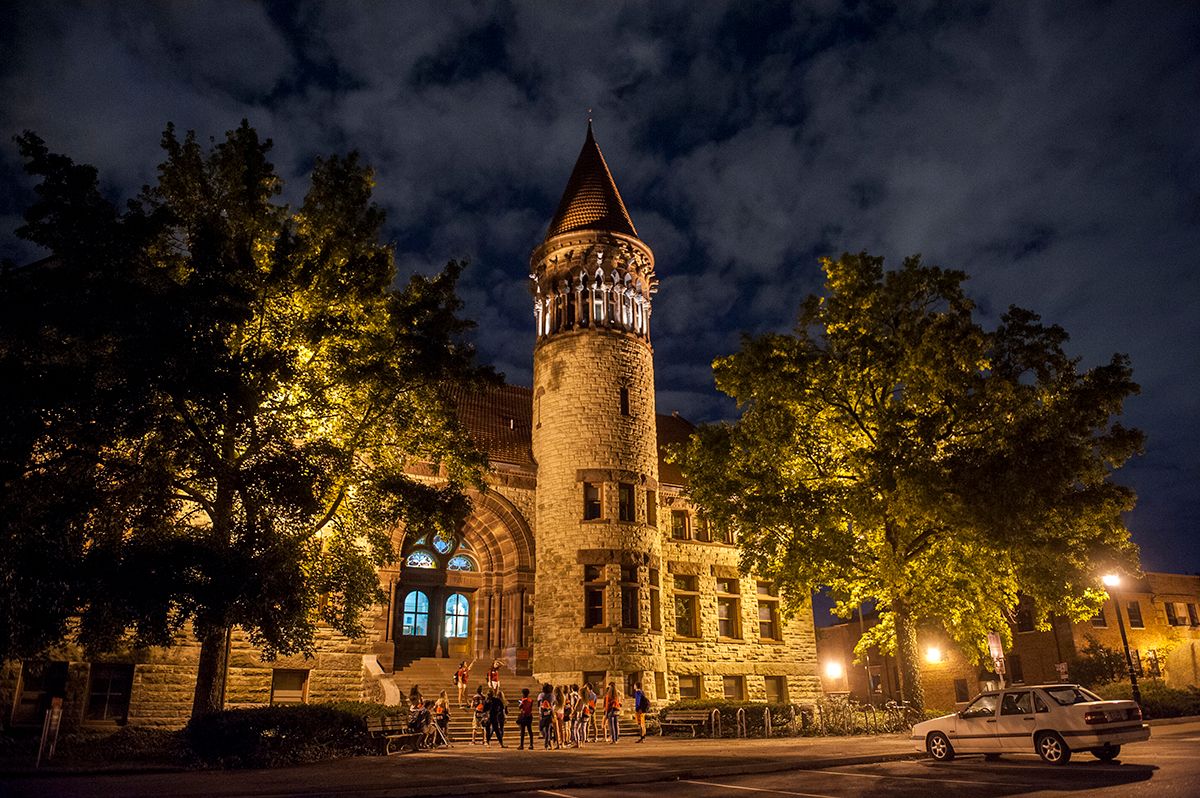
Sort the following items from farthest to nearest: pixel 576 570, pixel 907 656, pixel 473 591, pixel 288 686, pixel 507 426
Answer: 1. pixel 507 426
2. pixel 473 591
3. pixel 576 570
4. pixel 288 686
5. pixel 907 656

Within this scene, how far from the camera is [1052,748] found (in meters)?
13.0

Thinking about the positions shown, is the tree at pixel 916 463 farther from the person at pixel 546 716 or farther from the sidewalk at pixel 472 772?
the person at pixel 546 716

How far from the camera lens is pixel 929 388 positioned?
2120cm

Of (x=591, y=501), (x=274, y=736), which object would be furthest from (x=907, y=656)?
(x=274, y=736)

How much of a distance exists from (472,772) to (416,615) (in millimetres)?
15054

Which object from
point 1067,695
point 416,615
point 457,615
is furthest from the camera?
point 457,615

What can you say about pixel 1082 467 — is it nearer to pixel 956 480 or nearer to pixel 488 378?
pixel 956 480

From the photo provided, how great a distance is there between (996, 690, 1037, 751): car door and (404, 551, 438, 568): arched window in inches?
746

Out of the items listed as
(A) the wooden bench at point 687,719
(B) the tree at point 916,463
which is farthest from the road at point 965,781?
(A) the wooden bench at point 687,719

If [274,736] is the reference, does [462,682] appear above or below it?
above

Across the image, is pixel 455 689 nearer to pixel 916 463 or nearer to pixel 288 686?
pixel 288 686

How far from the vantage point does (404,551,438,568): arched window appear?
27.6 metres

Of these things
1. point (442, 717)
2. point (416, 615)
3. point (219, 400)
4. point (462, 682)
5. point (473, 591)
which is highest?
point (219, 400)

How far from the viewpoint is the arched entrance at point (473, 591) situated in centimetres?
2709
